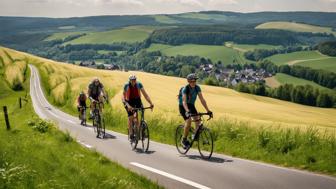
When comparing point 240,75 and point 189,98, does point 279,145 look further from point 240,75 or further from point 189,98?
point 240,75

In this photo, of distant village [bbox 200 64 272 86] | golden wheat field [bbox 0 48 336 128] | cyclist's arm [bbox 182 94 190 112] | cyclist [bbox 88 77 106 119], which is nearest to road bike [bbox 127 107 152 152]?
cyclist's arm [bbox 182 94 190 112]

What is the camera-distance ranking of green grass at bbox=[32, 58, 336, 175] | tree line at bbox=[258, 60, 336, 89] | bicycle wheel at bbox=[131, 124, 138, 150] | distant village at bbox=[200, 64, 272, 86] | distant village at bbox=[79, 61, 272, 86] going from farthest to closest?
distant village at bbox=[200, 64, 272, 86] < distant village at bbox=[79, 61, 272, 86] < tree line at bbox=[258, 60, 336, 89] < bicycle wheel at bbox=[131, 124, 138, 150] < green grass at bbox=[32, 58, 336, 175]

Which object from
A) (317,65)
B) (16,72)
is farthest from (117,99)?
(317,65)

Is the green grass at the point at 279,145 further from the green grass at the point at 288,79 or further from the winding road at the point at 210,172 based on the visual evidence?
the green grass at the point at 288,79

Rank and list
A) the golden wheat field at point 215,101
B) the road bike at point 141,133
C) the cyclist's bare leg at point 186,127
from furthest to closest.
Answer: the golden wheat field at point 215,101, the road bike at point 141,133, the cyclist's bare leg at point 186,127

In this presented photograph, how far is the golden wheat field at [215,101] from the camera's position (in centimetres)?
2896

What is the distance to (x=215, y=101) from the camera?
4416cm

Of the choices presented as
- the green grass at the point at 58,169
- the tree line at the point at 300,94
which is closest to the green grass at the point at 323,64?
the tree line at the point at 300,94

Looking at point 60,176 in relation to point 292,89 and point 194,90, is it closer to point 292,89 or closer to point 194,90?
point 194,90

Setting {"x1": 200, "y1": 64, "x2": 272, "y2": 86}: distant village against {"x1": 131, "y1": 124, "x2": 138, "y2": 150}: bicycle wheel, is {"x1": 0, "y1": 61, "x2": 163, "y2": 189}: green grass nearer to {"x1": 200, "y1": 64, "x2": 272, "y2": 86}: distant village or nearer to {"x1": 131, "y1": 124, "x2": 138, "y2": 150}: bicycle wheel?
{"x1": 131, "y1": 124, "x2": 138, "y2": 150}: bicycle wheel

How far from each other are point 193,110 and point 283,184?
14.2 ft

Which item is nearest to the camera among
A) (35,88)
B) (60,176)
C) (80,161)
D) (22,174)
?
(22,174)

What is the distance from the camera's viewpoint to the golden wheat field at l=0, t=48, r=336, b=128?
1140 inches

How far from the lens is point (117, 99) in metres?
36.3
